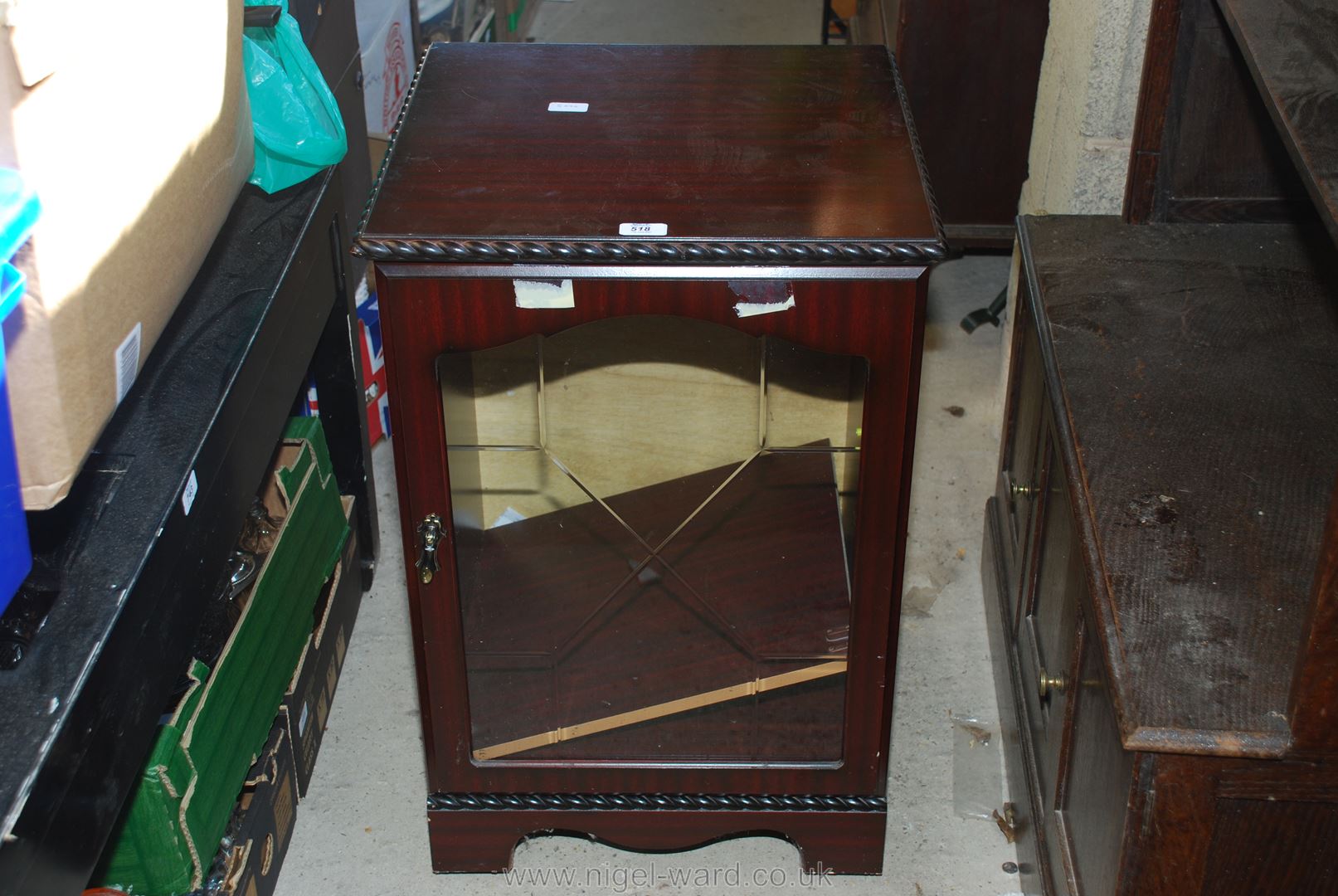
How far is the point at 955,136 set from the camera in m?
2.98

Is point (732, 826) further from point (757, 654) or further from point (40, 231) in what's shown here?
point (40, 231)

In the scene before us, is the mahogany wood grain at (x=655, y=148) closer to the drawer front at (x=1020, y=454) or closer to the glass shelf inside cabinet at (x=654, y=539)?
the glass shelf inside cabinet at (x=654, y=539)

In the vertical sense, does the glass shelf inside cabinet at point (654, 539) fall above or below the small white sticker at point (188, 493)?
below

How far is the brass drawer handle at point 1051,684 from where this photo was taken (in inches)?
65.4

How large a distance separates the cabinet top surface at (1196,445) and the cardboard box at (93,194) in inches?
38.6

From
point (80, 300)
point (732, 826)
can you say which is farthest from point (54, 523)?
point (732, 826)

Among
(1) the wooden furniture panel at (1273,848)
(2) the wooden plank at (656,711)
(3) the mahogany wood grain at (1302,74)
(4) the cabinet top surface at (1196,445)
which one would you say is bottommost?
(2) the wooden plank at (656,711)

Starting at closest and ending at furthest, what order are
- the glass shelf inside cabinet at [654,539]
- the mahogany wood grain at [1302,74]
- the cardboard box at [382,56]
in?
the mahogany wood grain at [1302,74] → the glass shelf inside cabinet at [654,539] → the cardboard box at [382,56]

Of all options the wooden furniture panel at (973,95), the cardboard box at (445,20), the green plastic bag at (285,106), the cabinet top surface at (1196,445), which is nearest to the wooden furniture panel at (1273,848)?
the cabinet top surface at (1196,445)

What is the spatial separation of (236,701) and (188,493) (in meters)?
0.47

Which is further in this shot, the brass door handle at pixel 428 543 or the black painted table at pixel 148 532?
the brass door handle at pixel 428 543

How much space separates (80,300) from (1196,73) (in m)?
1.44

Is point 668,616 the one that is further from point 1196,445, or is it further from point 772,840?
point 1196,445

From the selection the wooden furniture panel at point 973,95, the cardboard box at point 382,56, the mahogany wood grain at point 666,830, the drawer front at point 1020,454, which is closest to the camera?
the mahogany wood grain at point 666,830
